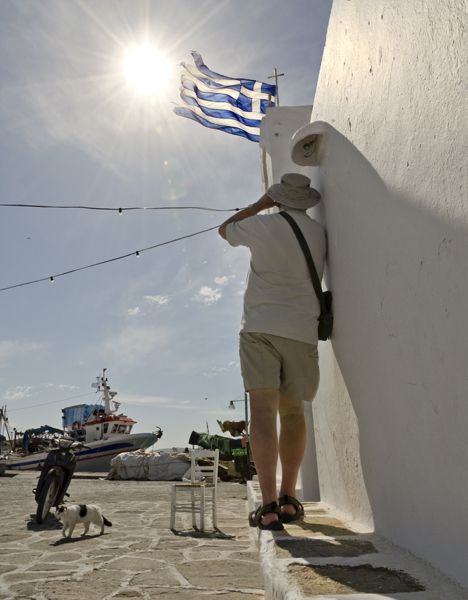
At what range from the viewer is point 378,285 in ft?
5.27

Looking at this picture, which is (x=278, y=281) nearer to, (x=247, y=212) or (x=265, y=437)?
(x=247, y=212)

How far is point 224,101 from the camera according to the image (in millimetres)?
7434

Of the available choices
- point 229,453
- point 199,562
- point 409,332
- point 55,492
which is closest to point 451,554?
point 409,332

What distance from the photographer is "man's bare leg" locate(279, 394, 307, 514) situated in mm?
2303

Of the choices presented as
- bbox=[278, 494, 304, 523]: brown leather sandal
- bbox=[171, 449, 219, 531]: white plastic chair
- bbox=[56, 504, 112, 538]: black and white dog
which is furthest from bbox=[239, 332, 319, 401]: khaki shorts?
bbox=[171, 449, 219, 531]: white plastic chair

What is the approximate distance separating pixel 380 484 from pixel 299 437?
0.68m

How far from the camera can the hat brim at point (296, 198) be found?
8.13 ft

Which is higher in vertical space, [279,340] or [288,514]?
[279,340]

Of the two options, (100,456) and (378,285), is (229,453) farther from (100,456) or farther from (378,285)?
(378,285)

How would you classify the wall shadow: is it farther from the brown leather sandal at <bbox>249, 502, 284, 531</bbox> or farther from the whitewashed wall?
the brown leather sandal at <bbox>249, 502, 284, 531</bbox>

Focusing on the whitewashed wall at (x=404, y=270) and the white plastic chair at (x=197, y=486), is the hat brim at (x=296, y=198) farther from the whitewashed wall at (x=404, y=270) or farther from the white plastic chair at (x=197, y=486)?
the white plastic chair at (x=197, y=486)

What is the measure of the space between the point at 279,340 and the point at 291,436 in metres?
0.48

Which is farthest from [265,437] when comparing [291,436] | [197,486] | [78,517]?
[197,486]

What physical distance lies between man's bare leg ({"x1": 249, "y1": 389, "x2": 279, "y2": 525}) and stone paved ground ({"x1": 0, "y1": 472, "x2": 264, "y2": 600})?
0.84 meters
